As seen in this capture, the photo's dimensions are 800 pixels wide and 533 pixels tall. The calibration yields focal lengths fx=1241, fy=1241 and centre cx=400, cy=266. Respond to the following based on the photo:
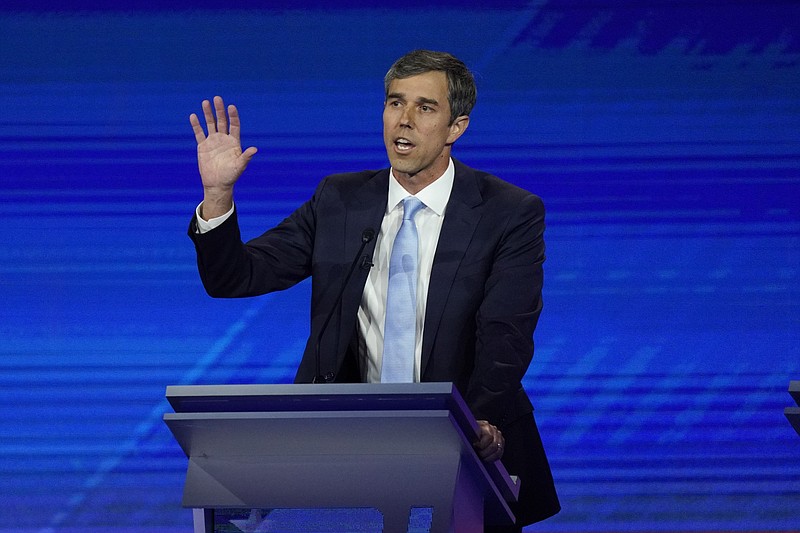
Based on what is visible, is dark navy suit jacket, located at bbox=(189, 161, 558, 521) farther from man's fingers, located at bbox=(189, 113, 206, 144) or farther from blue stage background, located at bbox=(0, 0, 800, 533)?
blue stage background, located at bbox=(0, 0, 800, 533)

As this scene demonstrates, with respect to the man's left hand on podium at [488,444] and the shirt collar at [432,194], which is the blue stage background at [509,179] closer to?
the shirt collar at [432,194]

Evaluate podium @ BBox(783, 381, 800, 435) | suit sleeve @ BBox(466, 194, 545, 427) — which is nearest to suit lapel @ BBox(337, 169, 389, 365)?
suit sleeve @ BBox(466, 194, 545, 427)

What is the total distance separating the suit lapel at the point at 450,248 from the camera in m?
2.55

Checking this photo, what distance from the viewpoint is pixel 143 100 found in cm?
432

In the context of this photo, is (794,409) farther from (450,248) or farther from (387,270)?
(387,270)

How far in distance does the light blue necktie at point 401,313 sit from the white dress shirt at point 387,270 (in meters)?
0.02

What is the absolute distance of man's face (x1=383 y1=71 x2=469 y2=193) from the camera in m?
2.71

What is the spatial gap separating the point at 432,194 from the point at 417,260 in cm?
18

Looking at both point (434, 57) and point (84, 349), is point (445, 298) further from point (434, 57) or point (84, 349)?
point (84, 349)

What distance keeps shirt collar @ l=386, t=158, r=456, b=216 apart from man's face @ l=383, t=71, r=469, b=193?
0.7 inches

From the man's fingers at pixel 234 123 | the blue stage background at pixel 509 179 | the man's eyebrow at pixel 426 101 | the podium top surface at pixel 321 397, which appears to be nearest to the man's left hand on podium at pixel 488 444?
the podium top surface at pixel 321 397

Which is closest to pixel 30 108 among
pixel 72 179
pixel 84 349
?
pixel 72 179

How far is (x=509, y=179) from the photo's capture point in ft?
13.9

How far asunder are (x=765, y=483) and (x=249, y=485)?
2770mm
